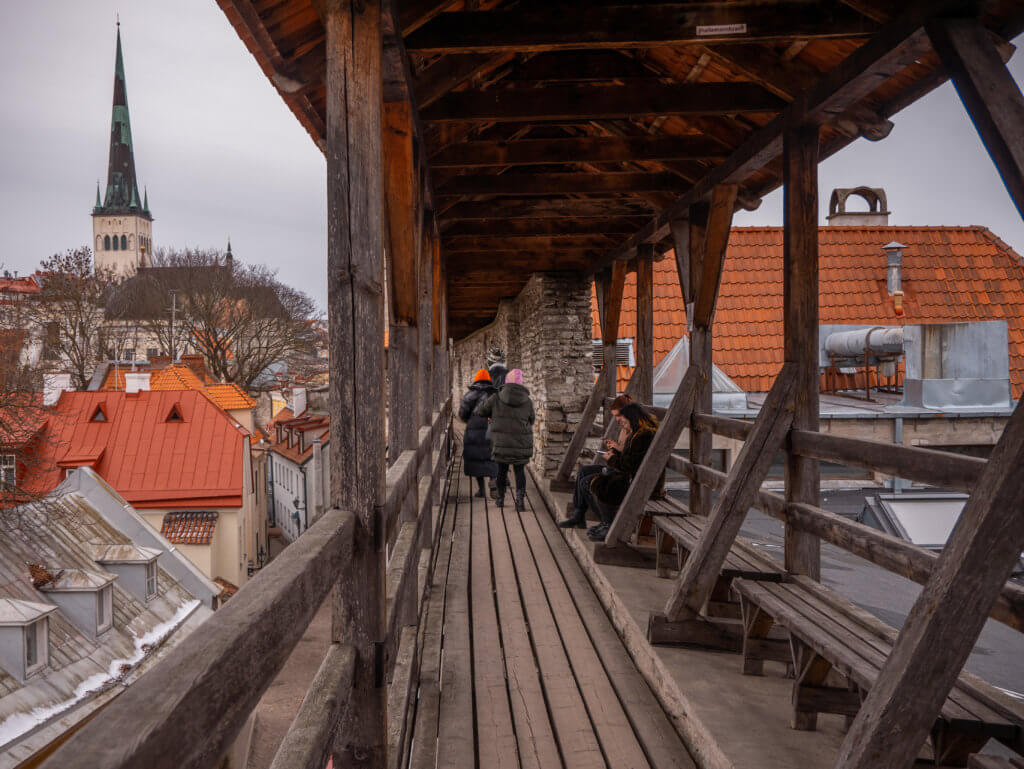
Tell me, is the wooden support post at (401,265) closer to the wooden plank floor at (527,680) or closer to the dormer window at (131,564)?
the wooden plank floor at (527,680)

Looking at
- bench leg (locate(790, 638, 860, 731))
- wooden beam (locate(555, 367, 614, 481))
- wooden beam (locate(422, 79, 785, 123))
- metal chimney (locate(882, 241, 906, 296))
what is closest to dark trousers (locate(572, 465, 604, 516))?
wooden beam (locate(555, 367, 614, 481))

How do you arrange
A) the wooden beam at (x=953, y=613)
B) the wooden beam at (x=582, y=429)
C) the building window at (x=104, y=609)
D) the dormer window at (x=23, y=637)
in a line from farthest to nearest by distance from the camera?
the building window at (x=104, y=609), the dormer window at (x=23, y=637), the wooden beam at (x=582, y=429), the wooden beam at (x=953, y=613)

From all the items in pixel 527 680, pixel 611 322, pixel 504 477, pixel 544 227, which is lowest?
pixel 527 680

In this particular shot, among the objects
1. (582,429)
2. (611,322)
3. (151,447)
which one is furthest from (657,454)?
(151,447)

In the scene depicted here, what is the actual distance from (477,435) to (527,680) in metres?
4.27

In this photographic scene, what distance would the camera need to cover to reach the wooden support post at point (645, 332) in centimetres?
633

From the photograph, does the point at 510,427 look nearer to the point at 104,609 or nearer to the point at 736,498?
the point at 736,498

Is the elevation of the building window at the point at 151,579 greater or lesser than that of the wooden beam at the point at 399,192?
lesser

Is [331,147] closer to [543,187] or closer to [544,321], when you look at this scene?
[543,187]

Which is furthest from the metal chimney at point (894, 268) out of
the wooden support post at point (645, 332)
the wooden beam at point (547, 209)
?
the wooden beam at point (547, 209)

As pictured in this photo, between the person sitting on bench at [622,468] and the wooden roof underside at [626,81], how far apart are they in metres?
1.58

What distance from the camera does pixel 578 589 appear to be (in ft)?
15.2

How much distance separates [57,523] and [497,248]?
1109 centimetres

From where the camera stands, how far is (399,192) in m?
3.09
